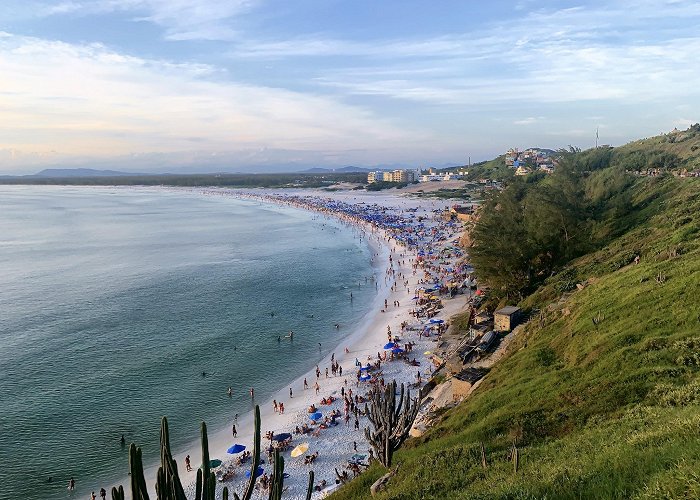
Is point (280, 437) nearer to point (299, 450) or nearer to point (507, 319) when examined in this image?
point (299, 450)

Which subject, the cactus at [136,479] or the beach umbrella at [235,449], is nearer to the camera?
the cactus at [136,479]

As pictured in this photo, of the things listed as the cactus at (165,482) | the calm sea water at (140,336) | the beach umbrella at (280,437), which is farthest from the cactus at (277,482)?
the calm sea water at (140,336)

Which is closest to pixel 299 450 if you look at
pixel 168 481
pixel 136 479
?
pixel 168 481

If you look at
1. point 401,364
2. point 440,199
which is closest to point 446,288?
point 401,364

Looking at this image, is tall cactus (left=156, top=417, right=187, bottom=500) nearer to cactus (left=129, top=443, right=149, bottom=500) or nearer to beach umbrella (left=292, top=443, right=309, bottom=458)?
cactus (left=129, top=443, right=149, bottom=500)

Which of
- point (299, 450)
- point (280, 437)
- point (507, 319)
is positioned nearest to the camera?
point (299, 450)

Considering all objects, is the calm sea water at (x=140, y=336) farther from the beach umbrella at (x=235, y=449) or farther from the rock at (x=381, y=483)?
the rock at (x=381, y=483)

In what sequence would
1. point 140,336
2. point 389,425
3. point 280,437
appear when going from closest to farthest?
1. point 389,425
2. point 280,437
3. point 140,336
